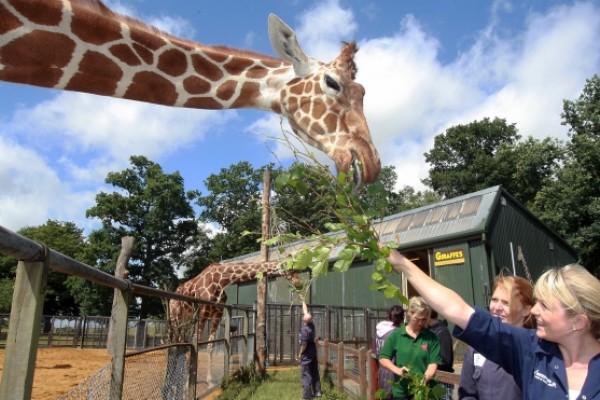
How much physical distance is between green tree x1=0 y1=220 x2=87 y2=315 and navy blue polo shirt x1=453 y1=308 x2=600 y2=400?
2441 centimetres

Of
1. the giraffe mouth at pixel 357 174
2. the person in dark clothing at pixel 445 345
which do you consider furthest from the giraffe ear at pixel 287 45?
the person in dark clothing at pixel 445 345

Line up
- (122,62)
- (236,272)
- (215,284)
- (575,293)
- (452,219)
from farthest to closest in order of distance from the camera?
(452,219) → (236,272) → (215,284) → (122,62) → (575,293)

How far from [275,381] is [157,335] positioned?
1281 cm

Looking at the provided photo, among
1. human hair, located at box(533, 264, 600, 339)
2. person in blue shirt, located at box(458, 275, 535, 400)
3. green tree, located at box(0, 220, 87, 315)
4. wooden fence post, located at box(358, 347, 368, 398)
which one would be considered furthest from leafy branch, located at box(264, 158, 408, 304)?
green tree, located at box(0, 220, 87, 315)

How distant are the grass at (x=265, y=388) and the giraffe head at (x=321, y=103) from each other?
4797 millimetres

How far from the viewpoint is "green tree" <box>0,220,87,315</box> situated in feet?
104

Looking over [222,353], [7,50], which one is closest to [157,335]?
[222,353]

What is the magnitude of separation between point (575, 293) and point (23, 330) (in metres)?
2.15

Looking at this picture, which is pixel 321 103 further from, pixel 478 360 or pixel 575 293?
pixel 575 293

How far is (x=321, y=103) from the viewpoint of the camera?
14.8ft

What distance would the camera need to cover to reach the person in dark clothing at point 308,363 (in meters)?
8.07

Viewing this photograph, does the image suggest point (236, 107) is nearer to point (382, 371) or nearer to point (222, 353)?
point (382, 371)

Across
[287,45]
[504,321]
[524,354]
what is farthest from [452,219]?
[524,354]

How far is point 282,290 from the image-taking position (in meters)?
22.9
